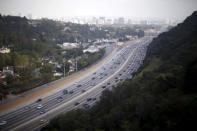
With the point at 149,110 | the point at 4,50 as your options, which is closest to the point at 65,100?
the point at 149,110

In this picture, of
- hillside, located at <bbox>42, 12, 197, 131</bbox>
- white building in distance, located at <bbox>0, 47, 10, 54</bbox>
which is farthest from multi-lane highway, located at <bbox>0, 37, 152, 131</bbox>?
white building in distance, located at <bbox>0, 47, 10, 54</bbox>

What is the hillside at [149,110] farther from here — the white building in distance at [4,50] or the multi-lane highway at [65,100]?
the white building in distance at [4,50]

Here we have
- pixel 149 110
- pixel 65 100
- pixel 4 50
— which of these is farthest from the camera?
pixel 4 50

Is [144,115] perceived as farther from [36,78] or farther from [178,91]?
[36,78]

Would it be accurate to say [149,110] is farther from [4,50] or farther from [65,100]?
[4,50]

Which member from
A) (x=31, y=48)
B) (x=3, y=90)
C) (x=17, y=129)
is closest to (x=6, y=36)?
(x=31, y=48)

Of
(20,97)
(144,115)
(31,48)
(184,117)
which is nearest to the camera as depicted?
(184,117)

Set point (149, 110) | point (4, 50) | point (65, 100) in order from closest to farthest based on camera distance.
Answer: point (149, 110) < point (65, 100) < point (4, 50)

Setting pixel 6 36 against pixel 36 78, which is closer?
pixel 36 78

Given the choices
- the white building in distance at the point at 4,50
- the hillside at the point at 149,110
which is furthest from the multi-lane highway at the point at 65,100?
the white building in distance at the point at 4,50
